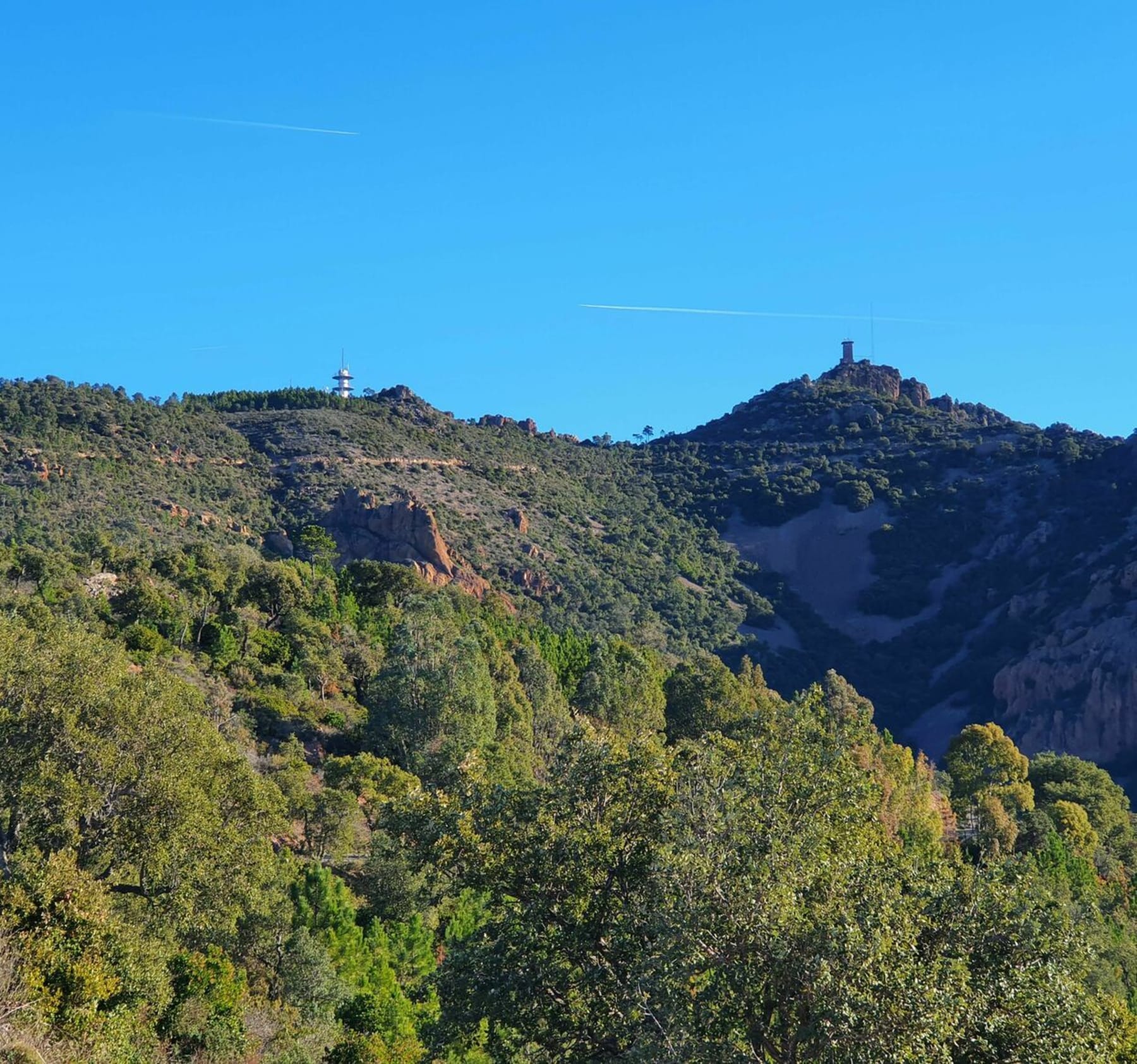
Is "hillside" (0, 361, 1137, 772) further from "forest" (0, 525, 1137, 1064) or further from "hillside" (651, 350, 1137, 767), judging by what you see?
"forest" (0, 525, 1137, 1064)

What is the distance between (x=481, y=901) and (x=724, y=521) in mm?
107481

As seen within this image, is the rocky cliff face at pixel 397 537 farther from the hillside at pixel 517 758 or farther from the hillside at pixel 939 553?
the hillside at pixel 939 553

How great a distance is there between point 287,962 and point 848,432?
142m

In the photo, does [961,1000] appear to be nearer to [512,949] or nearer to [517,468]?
[512,949]

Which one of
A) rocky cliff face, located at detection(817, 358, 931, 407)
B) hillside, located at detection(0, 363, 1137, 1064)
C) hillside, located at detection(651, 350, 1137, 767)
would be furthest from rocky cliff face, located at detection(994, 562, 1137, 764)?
rocky cliff face, located at detection(817, 358, 931, 407)

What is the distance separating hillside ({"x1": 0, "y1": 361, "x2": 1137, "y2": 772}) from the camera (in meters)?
87.5

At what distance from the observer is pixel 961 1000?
40.2 ft

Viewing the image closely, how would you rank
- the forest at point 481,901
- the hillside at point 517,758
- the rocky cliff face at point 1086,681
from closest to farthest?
1. the forest at point 481,901
2. the hillside at point 517,758
3. the rocky cliff face at point 1086,681

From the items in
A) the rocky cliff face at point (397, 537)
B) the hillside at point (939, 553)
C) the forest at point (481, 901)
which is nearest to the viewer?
the forest at point (481, 901)

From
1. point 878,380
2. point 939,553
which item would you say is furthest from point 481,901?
point 878,380

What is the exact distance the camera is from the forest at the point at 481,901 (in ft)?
44.4

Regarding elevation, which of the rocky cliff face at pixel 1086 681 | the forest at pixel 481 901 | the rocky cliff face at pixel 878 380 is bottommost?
the forest at pixel 481 901

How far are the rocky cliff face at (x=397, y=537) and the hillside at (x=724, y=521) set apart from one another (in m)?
Result: 0.20

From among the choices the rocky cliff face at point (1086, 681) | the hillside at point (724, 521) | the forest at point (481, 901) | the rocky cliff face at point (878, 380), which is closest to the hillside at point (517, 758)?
the forest at point (481, 901)
